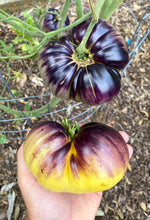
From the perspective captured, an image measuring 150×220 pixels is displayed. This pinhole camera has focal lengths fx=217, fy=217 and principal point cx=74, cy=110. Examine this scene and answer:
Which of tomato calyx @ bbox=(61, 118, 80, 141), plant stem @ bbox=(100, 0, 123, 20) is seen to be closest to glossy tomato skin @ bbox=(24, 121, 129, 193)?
tomato calyx @ bbox=(61, 118, 80, 141)

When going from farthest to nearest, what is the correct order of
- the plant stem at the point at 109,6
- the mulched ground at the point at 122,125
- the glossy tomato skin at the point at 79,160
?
the mulched ground at the point at 122,125, the plant stem at the point at 109,6, the glossy tomato skin at the point at 79,160

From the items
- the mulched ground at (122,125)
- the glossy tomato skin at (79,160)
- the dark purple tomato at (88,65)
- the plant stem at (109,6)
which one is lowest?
the mulched ground at (122,125)

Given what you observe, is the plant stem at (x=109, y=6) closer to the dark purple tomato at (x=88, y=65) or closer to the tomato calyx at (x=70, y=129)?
the dark purple tomato at (x=88, y=65)

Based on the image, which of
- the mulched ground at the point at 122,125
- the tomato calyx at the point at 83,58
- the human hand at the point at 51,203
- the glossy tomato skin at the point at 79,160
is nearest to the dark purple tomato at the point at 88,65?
the tomato calyx at the point at 83,58

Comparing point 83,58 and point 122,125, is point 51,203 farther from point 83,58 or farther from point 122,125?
point 122,125

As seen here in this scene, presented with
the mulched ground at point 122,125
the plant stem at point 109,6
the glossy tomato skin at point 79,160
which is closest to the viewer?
the glossy tomato skin at point 79,160

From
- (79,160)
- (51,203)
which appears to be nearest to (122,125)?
(51,203)
